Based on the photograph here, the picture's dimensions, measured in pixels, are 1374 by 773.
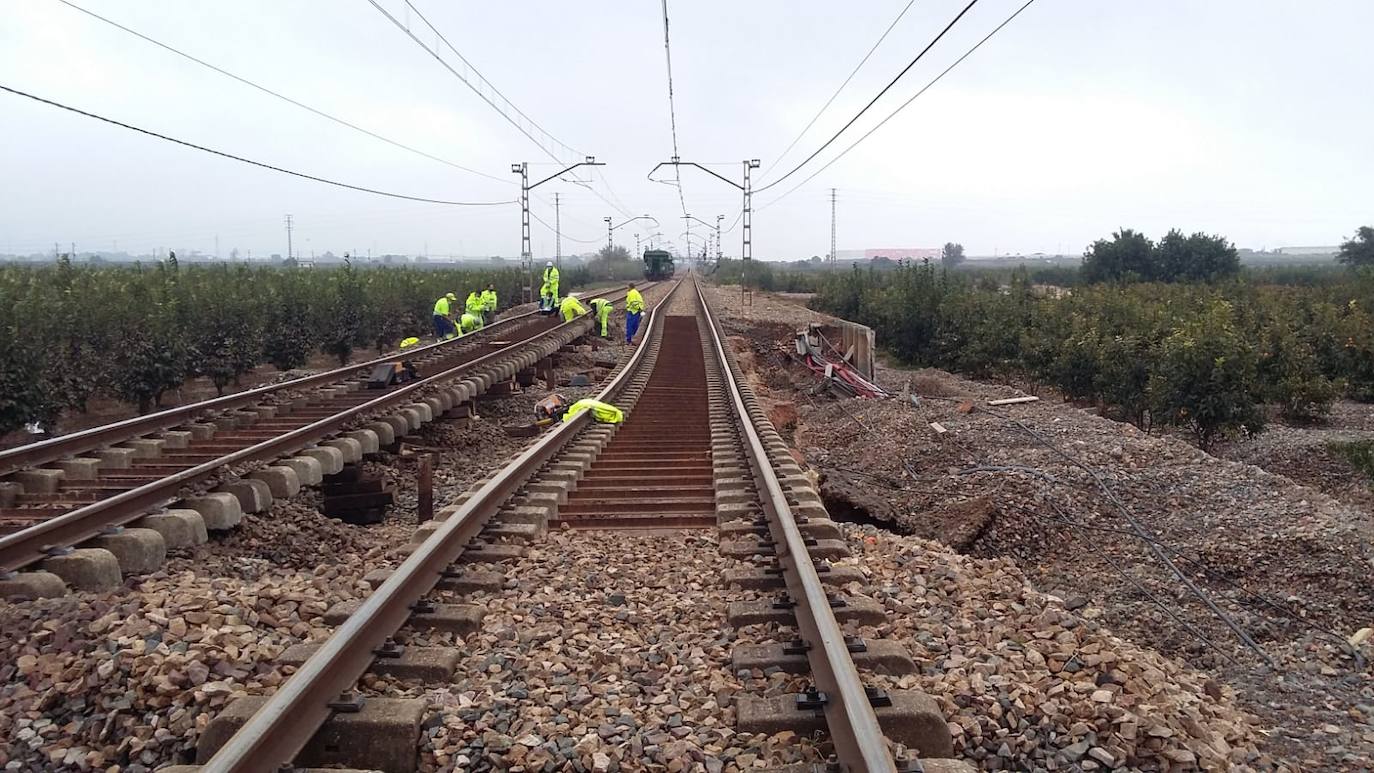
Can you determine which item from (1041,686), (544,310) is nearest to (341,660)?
(1041,686)

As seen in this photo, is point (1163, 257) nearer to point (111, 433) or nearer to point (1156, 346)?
point (1156, 346)

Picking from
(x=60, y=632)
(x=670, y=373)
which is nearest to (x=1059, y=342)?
(x=670, y=373)

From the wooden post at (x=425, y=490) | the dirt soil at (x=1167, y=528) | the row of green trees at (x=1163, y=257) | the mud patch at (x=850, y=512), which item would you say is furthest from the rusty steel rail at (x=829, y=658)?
the row of green trees at (x=1163, y=257)

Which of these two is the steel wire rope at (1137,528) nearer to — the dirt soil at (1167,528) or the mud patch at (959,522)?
the dirt soil at (1167,528)

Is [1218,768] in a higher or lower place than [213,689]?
lower

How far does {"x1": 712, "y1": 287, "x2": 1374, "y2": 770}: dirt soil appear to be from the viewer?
6277 mm

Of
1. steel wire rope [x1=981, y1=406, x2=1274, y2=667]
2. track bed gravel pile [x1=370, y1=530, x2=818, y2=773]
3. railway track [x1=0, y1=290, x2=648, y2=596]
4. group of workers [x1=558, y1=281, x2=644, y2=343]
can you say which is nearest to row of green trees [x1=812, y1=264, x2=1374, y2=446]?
steel wire rope [x1=981, y1=406, x2=1274, y2=667]

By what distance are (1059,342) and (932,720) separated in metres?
19.7

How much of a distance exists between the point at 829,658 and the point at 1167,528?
687 cm

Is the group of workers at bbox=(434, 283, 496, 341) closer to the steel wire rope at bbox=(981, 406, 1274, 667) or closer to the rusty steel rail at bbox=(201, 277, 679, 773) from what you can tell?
the steel wire rope at bbox=(981, 406, 1274, 667)

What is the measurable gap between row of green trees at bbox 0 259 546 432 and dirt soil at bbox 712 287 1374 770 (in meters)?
11.6

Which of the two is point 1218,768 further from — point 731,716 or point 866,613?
point 731,716

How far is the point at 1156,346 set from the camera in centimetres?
1733

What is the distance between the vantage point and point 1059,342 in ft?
70.5
